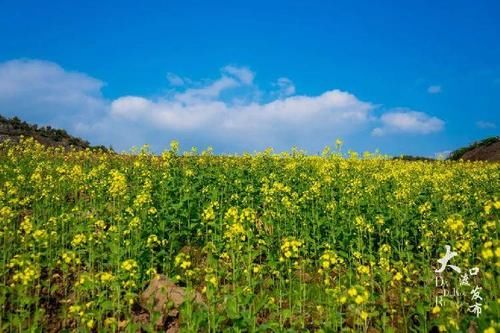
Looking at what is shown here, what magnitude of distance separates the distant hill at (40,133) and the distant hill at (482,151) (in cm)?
3757

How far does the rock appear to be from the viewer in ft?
25.6

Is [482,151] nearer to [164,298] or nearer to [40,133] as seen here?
[40,133]

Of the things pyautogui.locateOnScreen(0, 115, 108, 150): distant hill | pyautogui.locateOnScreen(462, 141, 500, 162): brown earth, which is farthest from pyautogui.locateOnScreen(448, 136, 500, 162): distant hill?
pyautogui.locateOnScreen(0, 115, 108, 150): distant hill

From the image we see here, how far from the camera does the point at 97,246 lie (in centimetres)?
1112

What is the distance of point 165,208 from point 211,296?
5.92 m

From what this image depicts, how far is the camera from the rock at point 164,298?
25.6 feet

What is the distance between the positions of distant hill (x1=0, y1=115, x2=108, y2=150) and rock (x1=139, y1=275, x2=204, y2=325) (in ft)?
108

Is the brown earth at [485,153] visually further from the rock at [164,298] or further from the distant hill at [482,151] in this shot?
the rock at [164,298]

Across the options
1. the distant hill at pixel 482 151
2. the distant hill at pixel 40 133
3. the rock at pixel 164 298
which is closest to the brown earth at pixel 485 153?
the distant hill at pixel 482 151

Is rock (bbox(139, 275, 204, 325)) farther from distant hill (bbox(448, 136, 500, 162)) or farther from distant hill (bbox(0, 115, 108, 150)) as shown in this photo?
distant hill (bbox(448, 136, 500, 162))

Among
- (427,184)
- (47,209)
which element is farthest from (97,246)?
(427,184)

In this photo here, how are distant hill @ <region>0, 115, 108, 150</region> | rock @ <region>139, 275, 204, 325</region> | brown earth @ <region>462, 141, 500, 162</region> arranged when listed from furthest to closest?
1. brown earth @ <region>462, 141, 500, 162</region>
2. distant hill @ <region>0, 115, 108, 150</region>
3. rock @ <region>139, 275, 204, 325</region>

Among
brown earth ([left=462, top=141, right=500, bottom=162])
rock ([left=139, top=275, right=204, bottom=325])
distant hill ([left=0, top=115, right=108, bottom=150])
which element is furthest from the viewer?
brown earth ([left=462, top=141, right=500, bottom=162])

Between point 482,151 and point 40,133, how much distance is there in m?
44.5
